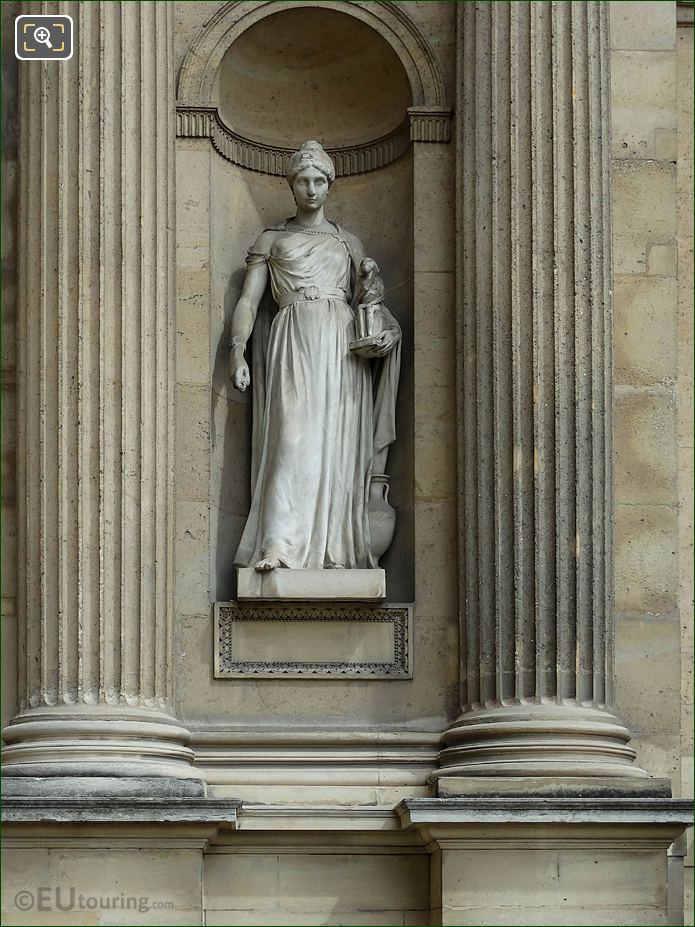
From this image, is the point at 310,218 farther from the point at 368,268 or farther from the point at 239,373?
the point at 239,373

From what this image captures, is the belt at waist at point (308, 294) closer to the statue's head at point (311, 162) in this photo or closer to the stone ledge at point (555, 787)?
the statue's head at point (311, 162)

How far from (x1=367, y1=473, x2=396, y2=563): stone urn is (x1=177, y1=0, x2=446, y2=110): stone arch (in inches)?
104

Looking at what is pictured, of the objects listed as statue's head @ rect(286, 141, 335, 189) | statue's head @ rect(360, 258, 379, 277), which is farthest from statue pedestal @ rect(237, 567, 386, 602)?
statue's head @ rect(286, 141, 335, 189)

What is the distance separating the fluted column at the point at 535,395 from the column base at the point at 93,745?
1818mm

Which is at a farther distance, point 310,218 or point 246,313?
point 310,218

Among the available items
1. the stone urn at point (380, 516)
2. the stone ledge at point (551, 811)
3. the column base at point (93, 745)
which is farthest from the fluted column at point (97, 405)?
the stone ledge at point (551, 811)

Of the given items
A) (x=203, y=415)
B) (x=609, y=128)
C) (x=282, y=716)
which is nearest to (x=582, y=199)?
(x=609, y=128)

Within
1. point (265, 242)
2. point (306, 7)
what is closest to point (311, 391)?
point (265, 242)

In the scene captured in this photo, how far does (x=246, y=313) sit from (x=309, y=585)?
6.41ft

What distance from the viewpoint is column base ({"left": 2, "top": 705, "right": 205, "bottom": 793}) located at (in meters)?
13.1

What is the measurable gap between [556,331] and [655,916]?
3775 millimetres

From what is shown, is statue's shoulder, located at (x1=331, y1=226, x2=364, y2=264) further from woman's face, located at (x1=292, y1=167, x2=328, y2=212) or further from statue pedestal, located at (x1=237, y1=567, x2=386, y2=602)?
statue pedestal, located at (x1=237, y1=567, x2=386, y2=602)

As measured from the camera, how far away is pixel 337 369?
1450cm

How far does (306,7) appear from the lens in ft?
49.4
